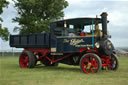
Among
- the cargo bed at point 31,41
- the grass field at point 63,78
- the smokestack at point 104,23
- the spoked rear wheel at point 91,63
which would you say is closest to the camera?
the grass field at point 63,78

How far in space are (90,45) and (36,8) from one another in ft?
67.4

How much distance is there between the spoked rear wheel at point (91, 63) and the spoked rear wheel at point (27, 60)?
379 cm

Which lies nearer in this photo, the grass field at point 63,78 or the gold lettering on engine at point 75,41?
the grass field at point 63,78

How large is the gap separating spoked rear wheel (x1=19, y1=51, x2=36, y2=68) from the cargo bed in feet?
1.90

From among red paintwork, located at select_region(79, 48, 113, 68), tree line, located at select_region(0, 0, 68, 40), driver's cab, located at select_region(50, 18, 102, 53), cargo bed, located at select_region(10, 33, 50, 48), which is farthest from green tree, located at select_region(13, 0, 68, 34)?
red paintwork, located at select_region(79, 48, 113, 68)

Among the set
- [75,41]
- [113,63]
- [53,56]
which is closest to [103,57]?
[113,63]

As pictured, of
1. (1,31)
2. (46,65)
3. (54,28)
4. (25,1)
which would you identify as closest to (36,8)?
(25,1)

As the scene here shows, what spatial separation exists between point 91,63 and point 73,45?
1.44m

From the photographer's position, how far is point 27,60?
45.0 feet

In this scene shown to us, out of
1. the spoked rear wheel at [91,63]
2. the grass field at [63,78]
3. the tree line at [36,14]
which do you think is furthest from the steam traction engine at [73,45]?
the tree line at [36,14]

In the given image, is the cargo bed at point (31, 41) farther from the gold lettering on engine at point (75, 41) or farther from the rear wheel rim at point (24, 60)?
the gold lettering on engine at point (75, 41)

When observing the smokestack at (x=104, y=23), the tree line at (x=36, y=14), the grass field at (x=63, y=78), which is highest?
the tree line at (x=36, y=14)

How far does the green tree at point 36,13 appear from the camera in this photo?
95.3 ft

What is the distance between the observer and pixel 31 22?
95.7 feet
